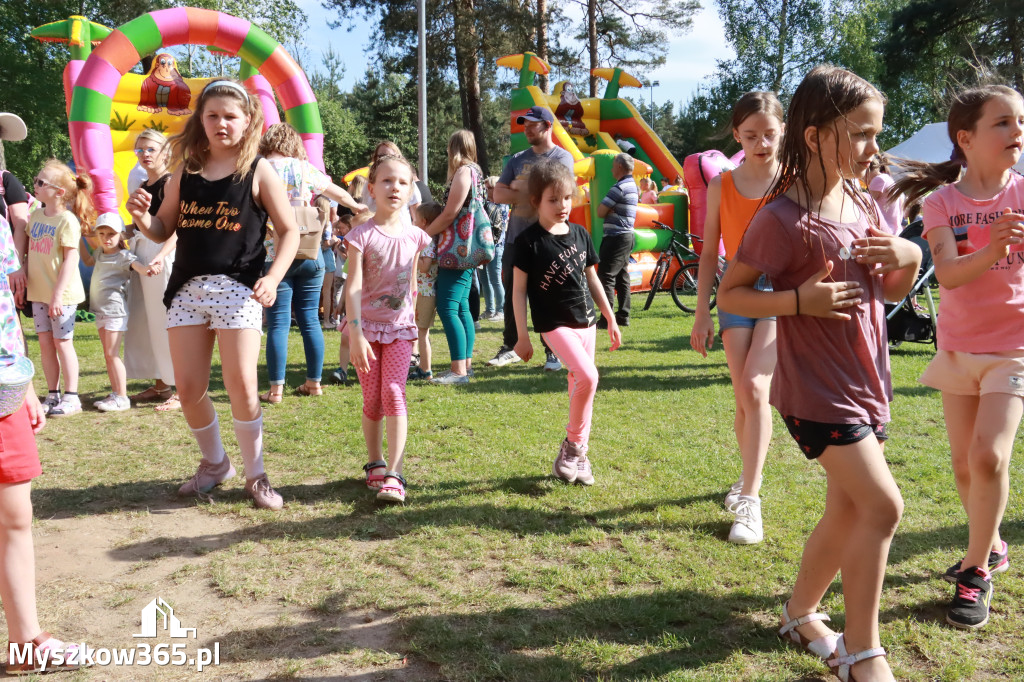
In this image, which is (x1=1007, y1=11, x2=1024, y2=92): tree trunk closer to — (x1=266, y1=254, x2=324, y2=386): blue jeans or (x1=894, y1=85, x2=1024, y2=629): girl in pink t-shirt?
(x1=266, y1=254, x2=324, y2=386): blue jeans

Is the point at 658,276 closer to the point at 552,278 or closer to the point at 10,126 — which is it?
the point at 552,278

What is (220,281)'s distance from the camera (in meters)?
3.93

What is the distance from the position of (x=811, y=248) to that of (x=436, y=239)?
543 cm

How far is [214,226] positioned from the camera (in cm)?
390

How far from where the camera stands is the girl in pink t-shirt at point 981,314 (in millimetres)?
2895

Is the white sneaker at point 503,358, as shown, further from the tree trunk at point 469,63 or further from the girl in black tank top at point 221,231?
the tree trunk at point 469,63

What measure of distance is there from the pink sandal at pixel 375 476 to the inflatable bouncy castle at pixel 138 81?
26.1 ft

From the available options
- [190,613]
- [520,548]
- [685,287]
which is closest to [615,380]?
[520,548]

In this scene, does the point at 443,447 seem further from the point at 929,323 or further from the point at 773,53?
the point at 773,53

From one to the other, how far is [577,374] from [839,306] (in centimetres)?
219

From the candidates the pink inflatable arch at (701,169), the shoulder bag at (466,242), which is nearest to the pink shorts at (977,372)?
the shoulder bag at (466,242)

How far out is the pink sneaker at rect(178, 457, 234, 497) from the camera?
14.2 feet

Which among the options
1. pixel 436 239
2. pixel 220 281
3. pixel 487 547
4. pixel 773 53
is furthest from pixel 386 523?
pixel 773 53

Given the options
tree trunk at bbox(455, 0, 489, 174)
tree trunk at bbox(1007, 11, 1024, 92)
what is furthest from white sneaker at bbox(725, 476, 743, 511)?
tree trunk at bbox(1007, 11, 1024, 92)
